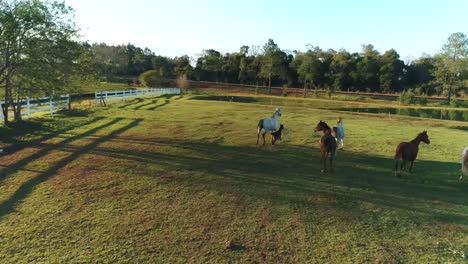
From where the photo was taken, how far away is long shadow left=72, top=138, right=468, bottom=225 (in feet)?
23.5

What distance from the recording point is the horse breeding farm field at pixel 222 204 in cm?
507

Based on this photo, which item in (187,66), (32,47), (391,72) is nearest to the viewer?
(32,47)

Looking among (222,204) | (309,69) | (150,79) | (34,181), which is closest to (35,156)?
(34,181)

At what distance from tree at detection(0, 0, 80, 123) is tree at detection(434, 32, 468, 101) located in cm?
6481

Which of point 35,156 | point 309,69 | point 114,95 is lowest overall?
point 35,156

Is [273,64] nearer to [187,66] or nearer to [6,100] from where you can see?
[187,66]

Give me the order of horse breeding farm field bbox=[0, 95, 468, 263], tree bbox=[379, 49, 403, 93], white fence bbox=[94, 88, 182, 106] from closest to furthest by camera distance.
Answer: horse breeding farm field bbox=[0, 95, 468, 263] → white fence bbox=[94, 88, 182, 106] → tree bbox=[379, 49, 403, 93]

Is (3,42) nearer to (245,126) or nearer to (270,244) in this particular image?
(245,126)

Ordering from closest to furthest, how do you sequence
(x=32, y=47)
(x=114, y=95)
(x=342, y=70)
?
1. (x=32, y=47)
2. (x=114, y=95)
3. (x=342, y=70)

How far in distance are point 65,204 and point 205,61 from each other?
86.8 m

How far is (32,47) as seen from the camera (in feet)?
43.6

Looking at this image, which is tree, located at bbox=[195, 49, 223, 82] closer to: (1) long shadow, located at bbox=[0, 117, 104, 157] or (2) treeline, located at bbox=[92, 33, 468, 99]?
(2) treeline, located at bbox=[92, 33, 468, 99]

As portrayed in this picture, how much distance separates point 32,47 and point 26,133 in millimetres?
3499

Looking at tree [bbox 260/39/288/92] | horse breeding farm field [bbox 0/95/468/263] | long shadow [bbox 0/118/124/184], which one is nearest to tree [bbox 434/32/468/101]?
tree [bbox 260/39/288/92]
